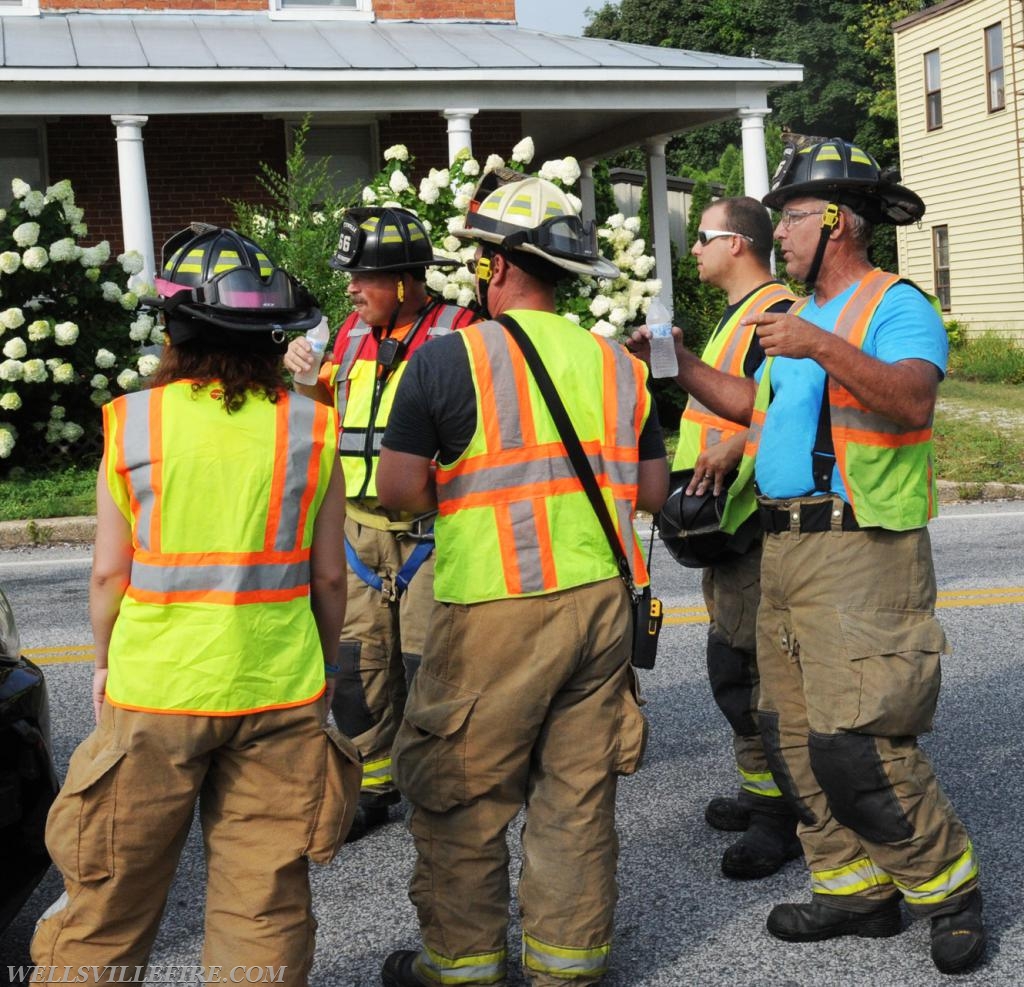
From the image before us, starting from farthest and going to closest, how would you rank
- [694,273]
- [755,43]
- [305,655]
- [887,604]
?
[755,43] → [694,273] → [887,604] → [305,655]

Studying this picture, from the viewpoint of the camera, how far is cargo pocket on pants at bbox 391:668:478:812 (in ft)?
11.3

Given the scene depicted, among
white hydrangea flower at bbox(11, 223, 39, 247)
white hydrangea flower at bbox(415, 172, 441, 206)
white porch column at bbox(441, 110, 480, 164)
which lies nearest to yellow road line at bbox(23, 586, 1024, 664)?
white hydrangea flower at bbox(11, 223, 39, 247)

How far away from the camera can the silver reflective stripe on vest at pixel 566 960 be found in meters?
3.46

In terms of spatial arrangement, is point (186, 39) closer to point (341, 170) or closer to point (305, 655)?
point (341, 170)

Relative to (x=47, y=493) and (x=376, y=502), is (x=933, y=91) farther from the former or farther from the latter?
(x=376, y=502)

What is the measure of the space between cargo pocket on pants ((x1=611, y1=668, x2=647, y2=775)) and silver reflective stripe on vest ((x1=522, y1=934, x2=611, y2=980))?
433 millimetres

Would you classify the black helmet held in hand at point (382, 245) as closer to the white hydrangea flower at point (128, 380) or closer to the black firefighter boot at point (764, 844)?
the black firefighter boot at point (764, 844)

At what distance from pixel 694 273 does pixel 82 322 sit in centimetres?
976

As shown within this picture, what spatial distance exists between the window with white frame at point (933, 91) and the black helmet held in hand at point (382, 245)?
26557 mm

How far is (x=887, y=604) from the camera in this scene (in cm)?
372

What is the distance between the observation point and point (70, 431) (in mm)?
12961

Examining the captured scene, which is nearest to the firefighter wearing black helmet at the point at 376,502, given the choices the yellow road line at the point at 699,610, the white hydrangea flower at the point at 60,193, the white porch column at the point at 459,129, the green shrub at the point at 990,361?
the yellow road line at the point at 699,610

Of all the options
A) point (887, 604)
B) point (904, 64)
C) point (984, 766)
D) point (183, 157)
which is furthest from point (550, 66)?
point (904, 64)

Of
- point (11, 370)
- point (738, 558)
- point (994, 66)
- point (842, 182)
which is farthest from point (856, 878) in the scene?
point (994, 66)
